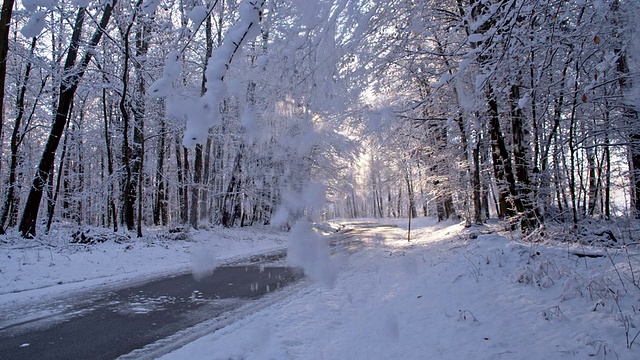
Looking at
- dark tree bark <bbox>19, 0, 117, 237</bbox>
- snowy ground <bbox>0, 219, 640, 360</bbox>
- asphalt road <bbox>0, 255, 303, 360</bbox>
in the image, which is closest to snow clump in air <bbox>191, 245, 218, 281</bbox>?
asphalt road <bbox>0, 255, 303, 360</bbox>

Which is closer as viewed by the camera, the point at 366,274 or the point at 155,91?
the point at 155,91

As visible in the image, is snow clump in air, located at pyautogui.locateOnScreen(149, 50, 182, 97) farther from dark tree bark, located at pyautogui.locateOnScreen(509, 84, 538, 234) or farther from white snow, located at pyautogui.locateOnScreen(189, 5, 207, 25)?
dark tree bark, located at pyautogui.locateOnScreen(509, 84, 538, 234)

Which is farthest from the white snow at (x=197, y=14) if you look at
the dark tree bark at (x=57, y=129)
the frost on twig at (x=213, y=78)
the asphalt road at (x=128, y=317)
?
the dark tree bark at (x=57, y=129)

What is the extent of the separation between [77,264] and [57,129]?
4.75 meters

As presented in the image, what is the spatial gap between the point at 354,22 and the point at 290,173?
1609 mm

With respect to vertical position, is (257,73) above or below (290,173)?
above

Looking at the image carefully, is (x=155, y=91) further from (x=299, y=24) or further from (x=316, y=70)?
(x=316, y=70)

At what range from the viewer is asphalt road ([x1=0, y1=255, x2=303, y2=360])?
378cm

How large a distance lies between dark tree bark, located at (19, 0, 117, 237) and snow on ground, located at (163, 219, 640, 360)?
9.72 meters

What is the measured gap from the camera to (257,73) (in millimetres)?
2537

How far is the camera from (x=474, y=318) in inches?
140

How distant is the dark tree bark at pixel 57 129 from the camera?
427 inches

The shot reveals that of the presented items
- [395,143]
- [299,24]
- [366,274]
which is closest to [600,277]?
[299,24]

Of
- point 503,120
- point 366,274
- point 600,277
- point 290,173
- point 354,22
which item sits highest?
point 503,120
